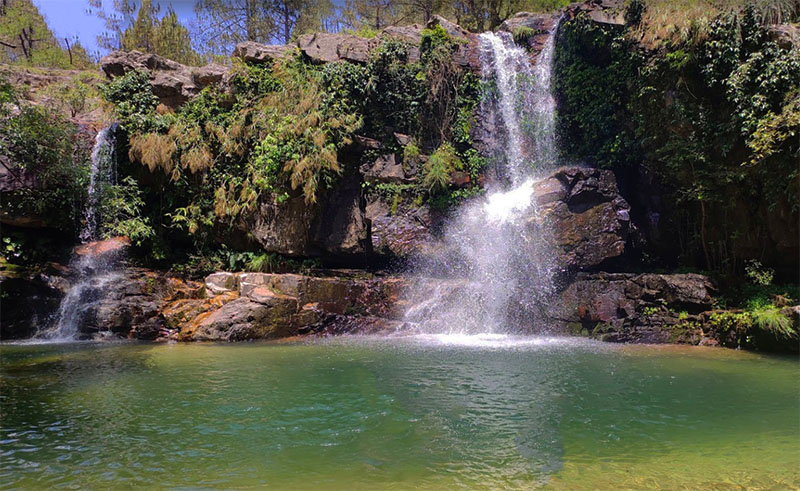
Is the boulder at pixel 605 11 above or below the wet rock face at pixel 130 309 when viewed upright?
above

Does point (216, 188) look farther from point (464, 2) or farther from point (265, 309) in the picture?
point (464, 2)

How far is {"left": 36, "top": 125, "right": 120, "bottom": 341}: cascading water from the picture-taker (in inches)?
430

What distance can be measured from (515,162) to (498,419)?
1092cm

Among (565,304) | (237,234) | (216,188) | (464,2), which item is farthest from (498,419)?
(464,2)

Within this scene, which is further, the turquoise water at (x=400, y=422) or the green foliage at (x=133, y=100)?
the green foliage at (x=133, y=100)

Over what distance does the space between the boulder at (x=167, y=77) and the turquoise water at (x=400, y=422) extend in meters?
10.2

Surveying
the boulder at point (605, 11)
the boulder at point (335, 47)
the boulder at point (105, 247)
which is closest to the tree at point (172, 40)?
the boulder at point (335, 47)

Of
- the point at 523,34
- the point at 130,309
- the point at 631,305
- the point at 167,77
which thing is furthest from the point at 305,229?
the point at 523,34

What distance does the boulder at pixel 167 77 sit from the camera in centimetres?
1542

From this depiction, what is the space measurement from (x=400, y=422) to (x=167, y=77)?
49.5 feet

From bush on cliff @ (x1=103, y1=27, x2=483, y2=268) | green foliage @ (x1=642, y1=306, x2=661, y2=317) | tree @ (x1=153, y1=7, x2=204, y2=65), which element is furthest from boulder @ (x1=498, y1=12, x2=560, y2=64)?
tree @ (x1=153, y1=7, x2=204, y2=65)

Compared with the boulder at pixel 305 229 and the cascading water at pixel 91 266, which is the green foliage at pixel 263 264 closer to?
the boulder at pixel 305 229

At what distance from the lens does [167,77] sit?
51.0 ft

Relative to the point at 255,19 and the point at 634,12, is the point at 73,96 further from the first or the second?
the point at 634,12
